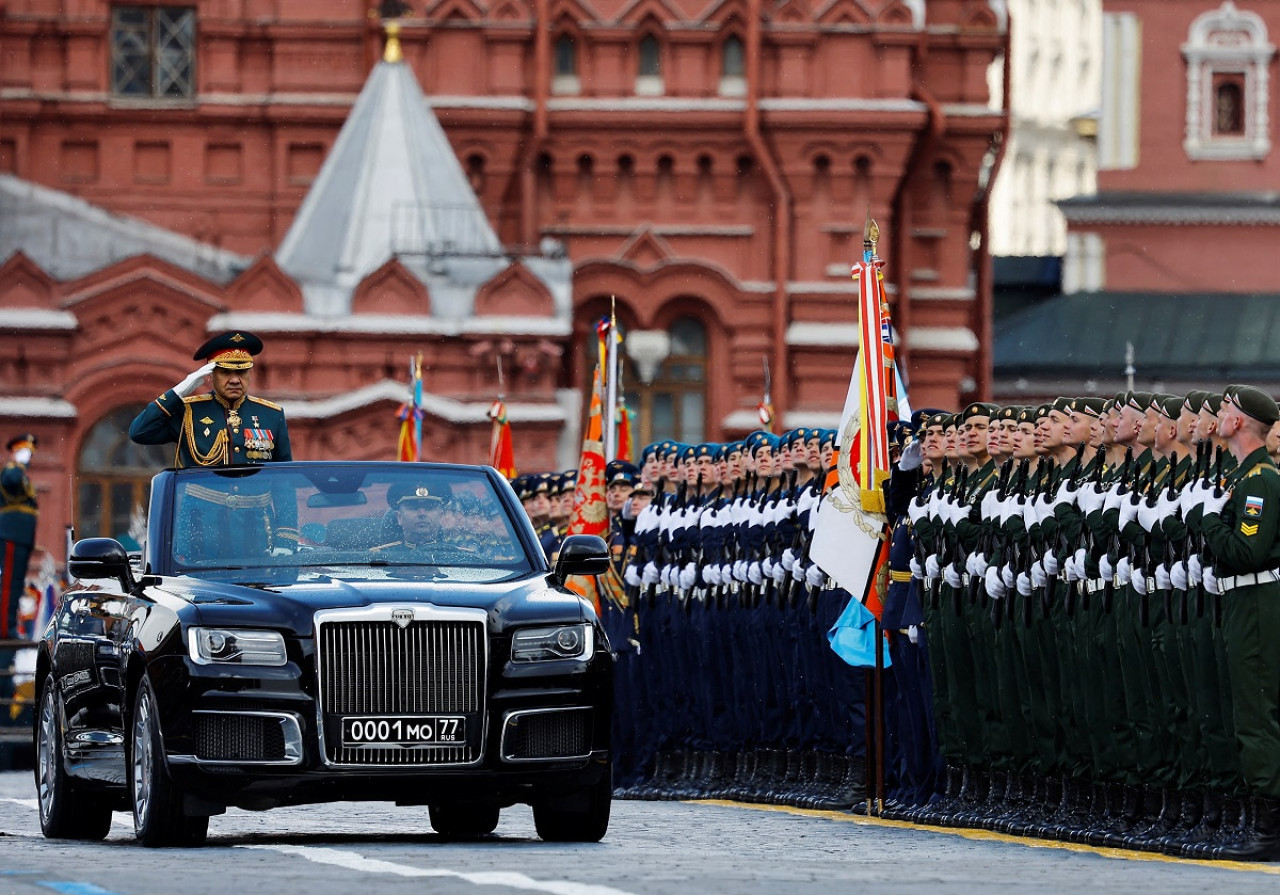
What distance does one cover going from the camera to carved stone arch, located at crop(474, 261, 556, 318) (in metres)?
43.7

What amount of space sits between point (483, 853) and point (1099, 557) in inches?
112

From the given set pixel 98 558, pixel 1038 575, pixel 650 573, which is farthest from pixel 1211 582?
pixel 650 573

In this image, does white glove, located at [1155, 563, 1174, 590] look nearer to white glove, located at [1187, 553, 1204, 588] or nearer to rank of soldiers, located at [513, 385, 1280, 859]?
rank of soldiers, located at [513, 385, 1280, 859]

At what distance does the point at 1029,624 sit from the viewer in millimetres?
13836

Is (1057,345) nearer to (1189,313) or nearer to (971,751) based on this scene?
(1189,313)

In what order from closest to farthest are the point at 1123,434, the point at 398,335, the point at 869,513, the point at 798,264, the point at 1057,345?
the point at 1123,434 < the point at 869,513 < the point at 398,335 < the point at 798,264 < the point at 1057,345

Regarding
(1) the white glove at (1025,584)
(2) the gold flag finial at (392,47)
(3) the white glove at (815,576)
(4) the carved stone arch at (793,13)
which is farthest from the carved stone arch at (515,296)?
(1) the white glove at (1025,584)

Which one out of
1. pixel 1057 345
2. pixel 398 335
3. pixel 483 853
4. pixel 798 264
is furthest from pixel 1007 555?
pixel 1057 345

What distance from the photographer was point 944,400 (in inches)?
1914

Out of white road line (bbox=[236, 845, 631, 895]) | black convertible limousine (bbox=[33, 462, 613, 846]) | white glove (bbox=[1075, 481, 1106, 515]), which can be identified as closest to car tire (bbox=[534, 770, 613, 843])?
black convertible limousine (bbox=[33, 462, 613, 846])

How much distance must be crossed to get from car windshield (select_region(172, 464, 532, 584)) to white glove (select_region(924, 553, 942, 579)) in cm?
247

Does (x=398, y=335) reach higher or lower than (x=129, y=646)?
higher

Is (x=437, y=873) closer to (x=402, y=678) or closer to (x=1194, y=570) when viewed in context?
(x=402, y=678)

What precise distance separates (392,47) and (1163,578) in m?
34.2
